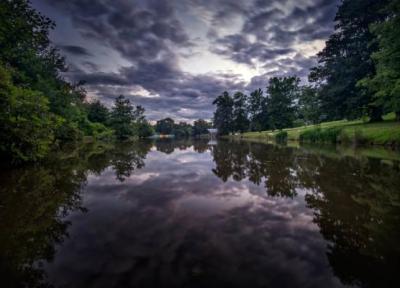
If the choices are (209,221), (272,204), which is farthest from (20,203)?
(272,204)

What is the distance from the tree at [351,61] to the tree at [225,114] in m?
55.8

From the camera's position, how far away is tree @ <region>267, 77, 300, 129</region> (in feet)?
184

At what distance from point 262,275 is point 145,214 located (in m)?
2.70

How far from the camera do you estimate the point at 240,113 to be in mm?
81562

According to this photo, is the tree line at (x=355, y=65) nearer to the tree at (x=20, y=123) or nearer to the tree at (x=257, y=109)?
the tree at (x=20, y=123)

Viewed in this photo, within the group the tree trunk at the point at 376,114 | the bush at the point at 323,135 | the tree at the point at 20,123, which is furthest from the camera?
the tree trunk at the point at 376,114

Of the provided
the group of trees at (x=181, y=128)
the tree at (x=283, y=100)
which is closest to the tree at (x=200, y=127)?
the group of trees at (x=181, y=128)

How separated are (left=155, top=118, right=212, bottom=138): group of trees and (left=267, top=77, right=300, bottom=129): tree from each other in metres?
111

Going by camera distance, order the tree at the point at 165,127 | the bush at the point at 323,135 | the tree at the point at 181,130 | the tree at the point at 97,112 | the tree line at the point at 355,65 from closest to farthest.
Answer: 1. the tree line at the point at 355,65
2. the bush at the point at 323,135
3. the tree at the point at 97,112
4. the tree at the point at 181,130
5. the tree at the point at 165,127

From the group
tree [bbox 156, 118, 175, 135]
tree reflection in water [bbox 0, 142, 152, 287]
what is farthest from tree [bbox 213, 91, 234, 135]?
tree [bbox 156, 118, 175, 135]

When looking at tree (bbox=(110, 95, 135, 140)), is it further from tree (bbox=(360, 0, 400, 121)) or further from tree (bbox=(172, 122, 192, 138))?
tree (bbox=(172, 122, 192, 138))

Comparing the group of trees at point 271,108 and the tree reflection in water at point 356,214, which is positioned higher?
the group of trees at point 271,108

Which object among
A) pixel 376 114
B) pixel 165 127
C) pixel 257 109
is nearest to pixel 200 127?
pixel 165 127

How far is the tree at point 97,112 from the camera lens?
6088 centimetres
